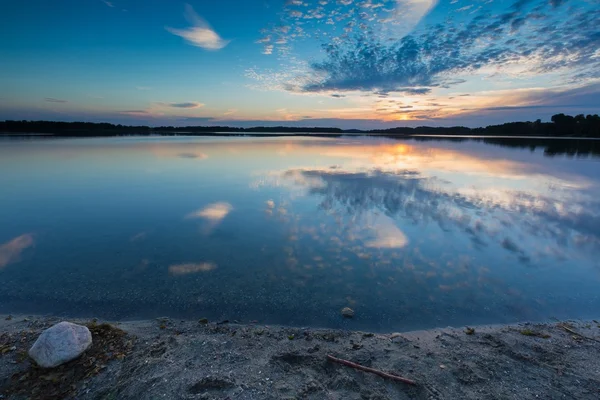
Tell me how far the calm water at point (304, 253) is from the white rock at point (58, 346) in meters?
1.40

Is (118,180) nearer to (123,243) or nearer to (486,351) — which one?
(123,243)

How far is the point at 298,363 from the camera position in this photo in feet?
14.3

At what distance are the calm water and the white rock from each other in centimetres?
140

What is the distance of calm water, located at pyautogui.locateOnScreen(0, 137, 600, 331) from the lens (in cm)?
613

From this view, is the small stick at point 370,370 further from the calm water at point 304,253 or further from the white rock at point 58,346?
the white rock at point 58,346

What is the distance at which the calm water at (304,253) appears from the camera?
6133mm

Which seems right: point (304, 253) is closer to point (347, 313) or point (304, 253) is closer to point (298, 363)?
point (347, 313)

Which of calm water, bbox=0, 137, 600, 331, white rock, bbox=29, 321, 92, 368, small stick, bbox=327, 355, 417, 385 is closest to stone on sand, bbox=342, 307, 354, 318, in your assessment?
calm water, bbox=0, 137, 600, 331

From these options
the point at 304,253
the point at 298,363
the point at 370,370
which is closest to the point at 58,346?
the point at 298,363

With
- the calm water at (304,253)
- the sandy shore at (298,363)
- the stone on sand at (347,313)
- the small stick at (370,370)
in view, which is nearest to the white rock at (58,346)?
the sandy shore at (298,363)

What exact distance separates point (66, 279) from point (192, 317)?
370 centimetres

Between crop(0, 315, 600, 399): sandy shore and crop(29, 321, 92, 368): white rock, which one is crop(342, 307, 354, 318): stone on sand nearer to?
crop(0, 315, 600, 399): sandy shore

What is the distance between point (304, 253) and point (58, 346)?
5.61 meters

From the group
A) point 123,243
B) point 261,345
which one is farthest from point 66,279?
point 261,345
